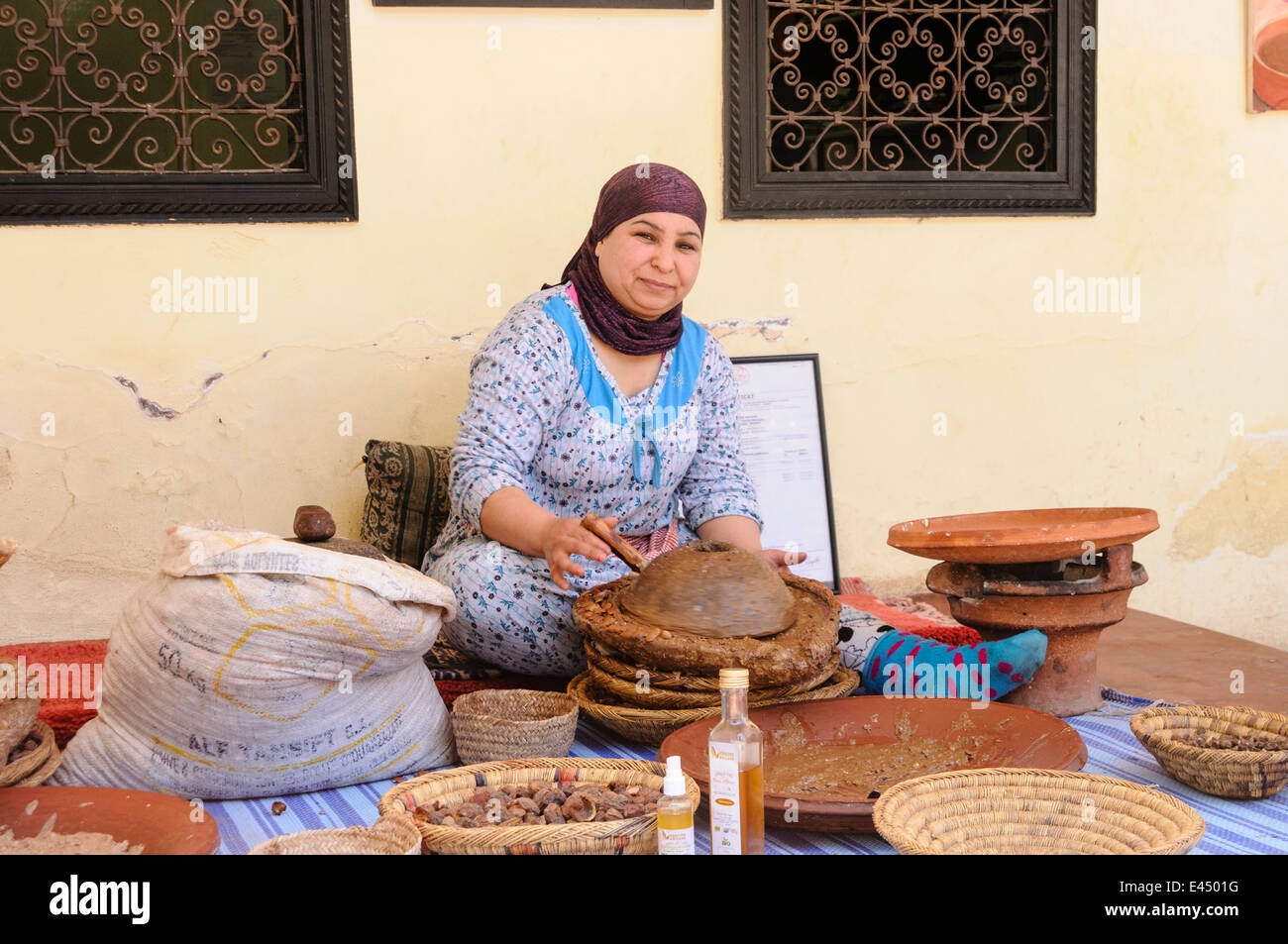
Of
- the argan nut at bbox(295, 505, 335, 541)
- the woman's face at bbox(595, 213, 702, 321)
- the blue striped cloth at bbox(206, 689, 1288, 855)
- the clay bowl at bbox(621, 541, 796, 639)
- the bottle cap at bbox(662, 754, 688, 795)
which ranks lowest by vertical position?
the blue striped cloth at bbox(206, 689, 1288, 855)

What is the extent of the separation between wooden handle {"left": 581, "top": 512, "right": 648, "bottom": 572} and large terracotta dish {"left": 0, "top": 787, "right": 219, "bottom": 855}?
1.01 m

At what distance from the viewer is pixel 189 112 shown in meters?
3.84

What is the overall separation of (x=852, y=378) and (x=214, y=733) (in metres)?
2.61

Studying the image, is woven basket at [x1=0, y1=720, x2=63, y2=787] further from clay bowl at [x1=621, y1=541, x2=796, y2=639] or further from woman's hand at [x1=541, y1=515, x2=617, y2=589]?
clay bowl at [x1=621, y1=541, x2=796, y2=639]

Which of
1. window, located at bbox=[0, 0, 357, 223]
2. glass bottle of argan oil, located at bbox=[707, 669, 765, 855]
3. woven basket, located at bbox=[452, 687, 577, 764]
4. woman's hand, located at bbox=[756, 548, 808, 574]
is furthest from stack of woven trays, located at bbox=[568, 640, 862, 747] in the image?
window, located at bbox=[0, 0, 357, 223]

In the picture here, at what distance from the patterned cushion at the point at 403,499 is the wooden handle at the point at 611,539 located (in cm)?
107

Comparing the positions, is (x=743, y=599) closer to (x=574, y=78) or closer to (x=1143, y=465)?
(x=574, y=78)

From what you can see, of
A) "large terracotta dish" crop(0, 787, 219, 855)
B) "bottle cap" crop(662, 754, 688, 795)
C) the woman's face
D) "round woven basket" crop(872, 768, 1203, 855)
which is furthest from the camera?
the woman's face

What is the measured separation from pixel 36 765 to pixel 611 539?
122 centimetres

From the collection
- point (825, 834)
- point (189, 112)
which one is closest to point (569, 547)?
point (825, 834)

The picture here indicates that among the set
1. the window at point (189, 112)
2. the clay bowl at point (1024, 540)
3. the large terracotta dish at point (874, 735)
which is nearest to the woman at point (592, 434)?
the clay bowl at point (1024, 540)

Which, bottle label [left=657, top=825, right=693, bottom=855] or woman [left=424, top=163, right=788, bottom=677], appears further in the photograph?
woman [left=424, top=163, right=788, bottom=677]

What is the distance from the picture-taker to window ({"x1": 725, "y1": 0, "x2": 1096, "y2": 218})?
419 centimetres

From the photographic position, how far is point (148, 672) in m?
2.41
